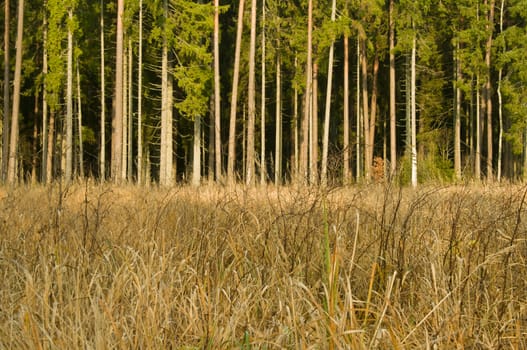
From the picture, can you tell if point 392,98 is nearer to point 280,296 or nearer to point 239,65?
point 239,65

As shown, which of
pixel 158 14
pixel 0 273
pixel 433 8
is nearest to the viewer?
pixel 0 273

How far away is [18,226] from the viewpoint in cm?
419

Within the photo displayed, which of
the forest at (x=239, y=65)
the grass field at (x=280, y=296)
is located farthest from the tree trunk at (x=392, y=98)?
the grass field at (x=280, y=296)

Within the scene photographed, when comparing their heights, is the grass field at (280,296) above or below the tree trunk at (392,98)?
below

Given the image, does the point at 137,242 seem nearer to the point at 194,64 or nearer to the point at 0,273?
the point at 0,273

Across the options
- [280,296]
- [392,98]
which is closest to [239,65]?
[392,98]

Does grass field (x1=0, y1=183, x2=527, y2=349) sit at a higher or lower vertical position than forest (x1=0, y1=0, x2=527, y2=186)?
lower

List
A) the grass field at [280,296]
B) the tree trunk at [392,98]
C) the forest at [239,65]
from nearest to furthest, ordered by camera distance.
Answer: the grass field at [280,296], the forest at [239,65], the tree trunk at [392,98]

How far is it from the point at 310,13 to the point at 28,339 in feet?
66.2

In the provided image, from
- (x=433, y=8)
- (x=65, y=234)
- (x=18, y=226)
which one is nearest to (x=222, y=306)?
(x=65, y=234)

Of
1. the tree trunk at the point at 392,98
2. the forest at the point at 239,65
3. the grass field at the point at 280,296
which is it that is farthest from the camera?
the tree trunk at the point at 392,98

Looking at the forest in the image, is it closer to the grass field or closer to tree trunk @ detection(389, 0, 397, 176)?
tree trunk @ detection(389, 0, 397, 176)

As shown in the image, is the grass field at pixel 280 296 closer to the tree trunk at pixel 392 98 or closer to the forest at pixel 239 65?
the forest at pixel 239 65

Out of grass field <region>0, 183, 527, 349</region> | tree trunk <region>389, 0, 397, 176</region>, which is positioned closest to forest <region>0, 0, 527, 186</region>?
tree trunk <region>389, 0, 397, 176</region>
